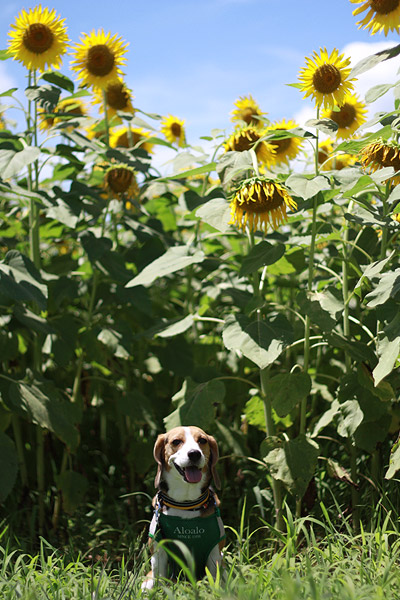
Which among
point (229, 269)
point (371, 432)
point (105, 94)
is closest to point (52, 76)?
point (105, 94)

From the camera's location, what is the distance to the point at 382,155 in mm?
2455

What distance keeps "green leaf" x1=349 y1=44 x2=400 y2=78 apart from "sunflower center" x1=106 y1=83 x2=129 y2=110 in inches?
62.5

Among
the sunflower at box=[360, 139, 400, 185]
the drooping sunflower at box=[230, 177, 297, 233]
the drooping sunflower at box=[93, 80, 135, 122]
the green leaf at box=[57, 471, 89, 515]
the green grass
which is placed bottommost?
the green grass

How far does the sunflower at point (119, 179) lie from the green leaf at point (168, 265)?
1.83 feet

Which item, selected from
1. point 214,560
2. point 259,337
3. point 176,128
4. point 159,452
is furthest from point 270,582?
point 176,128

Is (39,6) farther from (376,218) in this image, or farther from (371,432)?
(371,432)

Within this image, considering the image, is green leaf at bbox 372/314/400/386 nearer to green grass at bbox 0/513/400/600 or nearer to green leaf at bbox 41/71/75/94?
green grass at bbox 0/513/400/600

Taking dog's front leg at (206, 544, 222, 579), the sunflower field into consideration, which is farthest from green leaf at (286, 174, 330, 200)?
dog's front leg at (206, 544, 222, 579)

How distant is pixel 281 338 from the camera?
94.0 inches

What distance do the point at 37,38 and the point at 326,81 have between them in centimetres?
147

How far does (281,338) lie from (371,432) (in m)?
0.57

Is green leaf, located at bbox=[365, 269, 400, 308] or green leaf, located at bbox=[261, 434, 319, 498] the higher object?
green leaf, located at bbox=[365, 269, 400, 308]

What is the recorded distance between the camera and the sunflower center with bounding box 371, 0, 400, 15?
102 inches

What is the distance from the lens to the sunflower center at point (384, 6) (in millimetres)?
2586
